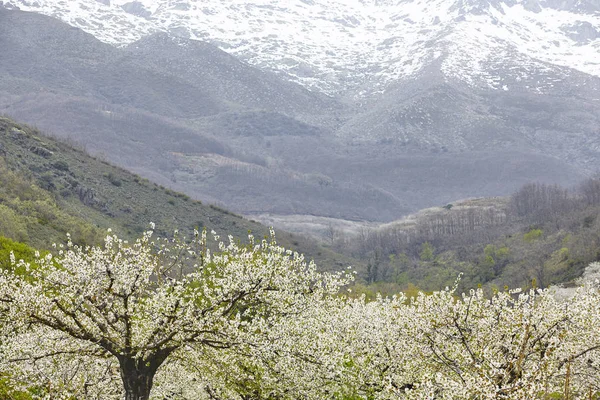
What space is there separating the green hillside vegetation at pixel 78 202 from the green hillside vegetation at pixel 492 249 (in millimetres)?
15112

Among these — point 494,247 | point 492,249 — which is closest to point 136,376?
point 492,249

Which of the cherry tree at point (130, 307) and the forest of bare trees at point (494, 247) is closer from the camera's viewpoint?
the cherry tree at point (130, 307)

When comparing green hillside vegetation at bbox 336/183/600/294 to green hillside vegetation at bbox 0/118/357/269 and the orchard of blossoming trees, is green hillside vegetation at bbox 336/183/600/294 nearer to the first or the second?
green hillside vegetation at bbox 0/118/357/269

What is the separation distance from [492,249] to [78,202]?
7225 cm

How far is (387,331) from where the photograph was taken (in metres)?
22.7

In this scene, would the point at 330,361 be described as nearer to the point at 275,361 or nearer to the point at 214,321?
the point at 275,361

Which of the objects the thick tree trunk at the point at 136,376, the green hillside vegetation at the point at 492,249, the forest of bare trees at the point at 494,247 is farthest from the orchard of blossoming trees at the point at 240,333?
the forest of bare trees at the point at 494,247

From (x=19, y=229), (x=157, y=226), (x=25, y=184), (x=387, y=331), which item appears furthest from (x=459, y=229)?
(x=387, y=331)

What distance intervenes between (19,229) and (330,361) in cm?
4287

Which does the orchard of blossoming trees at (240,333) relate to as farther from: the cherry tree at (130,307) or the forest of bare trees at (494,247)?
the forest of bare trees at (494,247)

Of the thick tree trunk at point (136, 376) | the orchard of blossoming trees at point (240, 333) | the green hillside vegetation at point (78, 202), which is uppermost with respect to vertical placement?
the green hillside vegetation at point (78, 202)

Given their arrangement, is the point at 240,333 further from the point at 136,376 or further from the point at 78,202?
the point at 78,202

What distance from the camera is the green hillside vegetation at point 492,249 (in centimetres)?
8419

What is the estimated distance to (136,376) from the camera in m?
18.9
